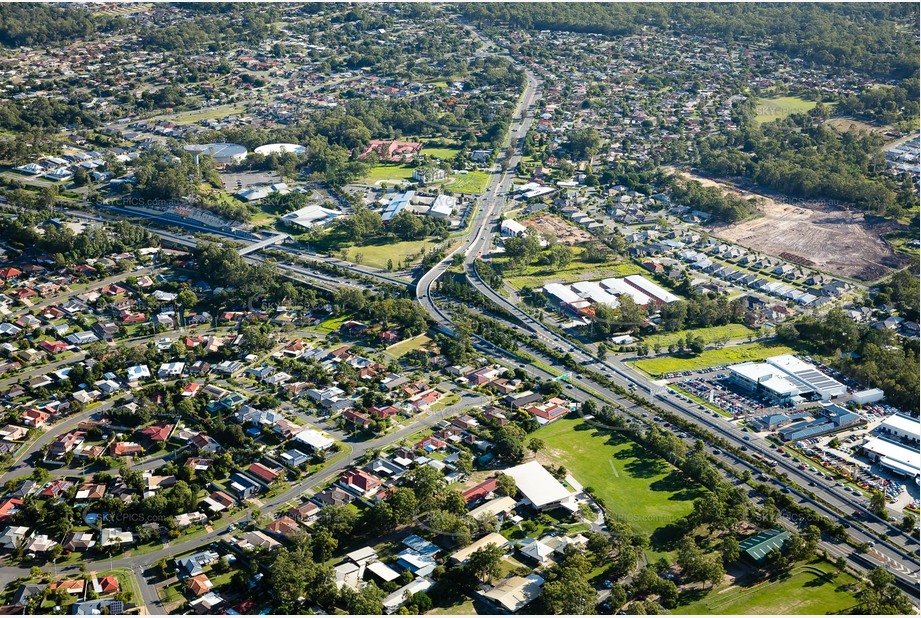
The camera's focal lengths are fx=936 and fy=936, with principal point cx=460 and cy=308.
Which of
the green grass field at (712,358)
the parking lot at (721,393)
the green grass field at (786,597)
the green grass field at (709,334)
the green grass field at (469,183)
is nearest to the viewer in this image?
the green grass field at (786,597)

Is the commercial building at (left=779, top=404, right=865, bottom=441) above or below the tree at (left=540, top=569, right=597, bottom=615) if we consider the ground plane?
below

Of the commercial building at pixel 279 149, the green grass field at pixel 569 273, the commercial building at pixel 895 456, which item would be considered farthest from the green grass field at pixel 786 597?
the commercial building at pixel 279 149

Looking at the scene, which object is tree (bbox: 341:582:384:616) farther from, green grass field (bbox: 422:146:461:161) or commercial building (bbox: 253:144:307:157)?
green grass field (bbox: 422:146:461:161)

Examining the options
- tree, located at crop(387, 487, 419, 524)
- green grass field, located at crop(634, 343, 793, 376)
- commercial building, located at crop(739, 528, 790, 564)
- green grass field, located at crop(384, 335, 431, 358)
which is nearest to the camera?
commercial building, located at crop(739, 528, 790, 564)

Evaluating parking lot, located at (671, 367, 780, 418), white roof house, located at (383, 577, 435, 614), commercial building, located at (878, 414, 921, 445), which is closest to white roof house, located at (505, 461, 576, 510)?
white roof house, located at (383, 577, 435, 614)

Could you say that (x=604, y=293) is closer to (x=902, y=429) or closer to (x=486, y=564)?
(x=902, y=429)

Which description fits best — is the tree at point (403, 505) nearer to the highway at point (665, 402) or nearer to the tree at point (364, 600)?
the tree at point (364, 600)

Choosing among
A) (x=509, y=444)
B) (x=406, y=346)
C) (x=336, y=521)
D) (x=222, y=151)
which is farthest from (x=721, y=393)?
(x=222, y=151)
